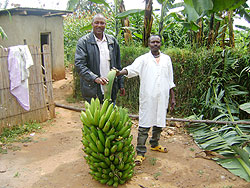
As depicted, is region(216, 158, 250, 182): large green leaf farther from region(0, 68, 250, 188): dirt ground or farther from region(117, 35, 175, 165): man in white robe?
region(117, 35, 175, 165): man in white robe

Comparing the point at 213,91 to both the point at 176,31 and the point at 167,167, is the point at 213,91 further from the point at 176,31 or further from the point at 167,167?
the point at 176,31

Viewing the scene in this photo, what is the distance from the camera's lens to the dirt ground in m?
3.42

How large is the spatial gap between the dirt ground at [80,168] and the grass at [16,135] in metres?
0.13

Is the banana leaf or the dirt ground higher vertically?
the banana leaf

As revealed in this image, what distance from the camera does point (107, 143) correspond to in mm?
2975

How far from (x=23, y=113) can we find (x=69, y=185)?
2700 mm

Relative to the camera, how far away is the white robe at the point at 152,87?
375 cm

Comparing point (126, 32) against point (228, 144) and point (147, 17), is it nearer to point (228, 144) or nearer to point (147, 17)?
point (147, 17)

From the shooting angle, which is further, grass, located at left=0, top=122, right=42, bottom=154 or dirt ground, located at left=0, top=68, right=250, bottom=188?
grass, located at left=0, top=122, right=42, bottom=154

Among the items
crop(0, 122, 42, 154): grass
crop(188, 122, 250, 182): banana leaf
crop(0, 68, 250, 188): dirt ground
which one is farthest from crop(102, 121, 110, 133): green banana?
crop(0, 122, 42, 154): grass

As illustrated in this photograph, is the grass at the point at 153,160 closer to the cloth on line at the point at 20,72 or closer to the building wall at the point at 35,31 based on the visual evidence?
the cloth on line at the point at 20,72

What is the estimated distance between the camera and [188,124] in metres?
5.44

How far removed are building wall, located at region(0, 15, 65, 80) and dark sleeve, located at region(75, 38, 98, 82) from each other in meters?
5.60

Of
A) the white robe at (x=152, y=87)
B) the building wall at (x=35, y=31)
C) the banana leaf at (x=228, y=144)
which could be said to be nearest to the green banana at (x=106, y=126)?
the white robe at (x=152, y=87)
